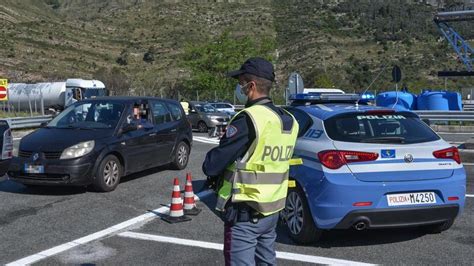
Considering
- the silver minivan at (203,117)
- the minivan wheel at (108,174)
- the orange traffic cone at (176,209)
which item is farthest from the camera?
the silver minivan at (203,117)

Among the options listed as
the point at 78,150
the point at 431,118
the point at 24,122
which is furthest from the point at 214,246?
the point at 24,122

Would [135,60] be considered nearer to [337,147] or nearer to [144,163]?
[144,163]

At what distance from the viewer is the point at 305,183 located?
242 inches

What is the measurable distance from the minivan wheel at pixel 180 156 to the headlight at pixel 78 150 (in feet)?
9.32

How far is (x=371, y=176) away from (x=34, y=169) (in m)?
5.74

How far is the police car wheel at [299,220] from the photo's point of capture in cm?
612

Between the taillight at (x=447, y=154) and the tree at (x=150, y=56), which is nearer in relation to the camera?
the taillight at (x=447, y=154)

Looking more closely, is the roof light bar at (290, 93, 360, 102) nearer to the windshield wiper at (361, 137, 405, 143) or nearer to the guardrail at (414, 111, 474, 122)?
the windshield wiper at (361, 137, 405, 143)

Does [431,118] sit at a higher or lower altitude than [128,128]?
lower

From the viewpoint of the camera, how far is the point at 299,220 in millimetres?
6277

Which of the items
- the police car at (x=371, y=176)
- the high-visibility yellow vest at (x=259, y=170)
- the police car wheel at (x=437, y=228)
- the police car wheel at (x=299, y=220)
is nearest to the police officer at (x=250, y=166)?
the high-visibility yellow vest at (x=259, y=170)

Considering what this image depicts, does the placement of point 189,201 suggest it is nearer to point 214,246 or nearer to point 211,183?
point 214,246

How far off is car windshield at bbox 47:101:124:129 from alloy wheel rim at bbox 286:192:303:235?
464 cm

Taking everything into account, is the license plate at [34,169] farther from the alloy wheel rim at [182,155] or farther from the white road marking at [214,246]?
the alloy wheel rim at [182,155]
